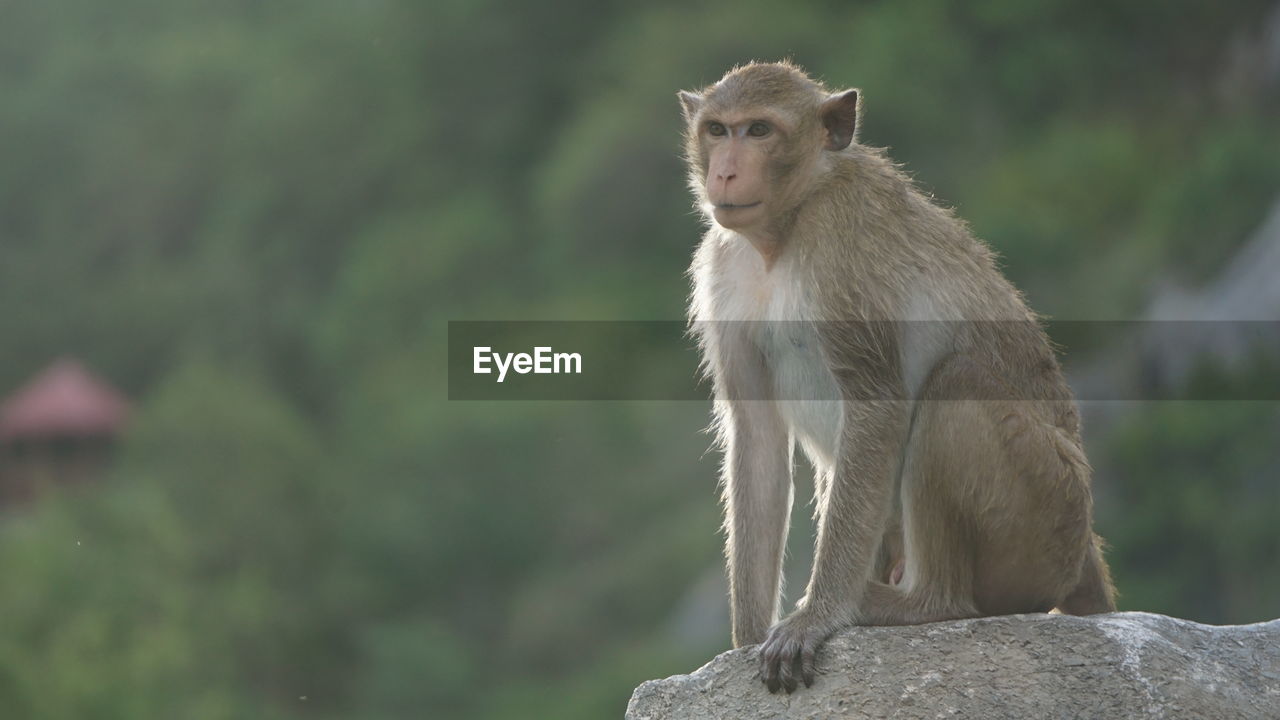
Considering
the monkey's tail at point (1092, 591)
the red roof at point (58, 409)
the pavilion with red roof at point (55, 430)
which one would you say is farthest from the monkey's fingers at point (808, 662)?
the red roof at point (58, 409)

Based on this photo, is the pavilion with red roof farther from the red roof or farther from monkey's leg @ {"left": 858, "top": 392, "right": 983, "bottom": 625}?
monkey's leg @ {"left": 858, "top": 392, "right": 983, "bottom": 625}

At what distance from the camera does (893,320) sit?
6367mm

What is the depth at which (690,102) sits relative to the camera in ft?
22.5

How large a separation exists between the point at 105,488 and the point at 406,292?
53.4ft

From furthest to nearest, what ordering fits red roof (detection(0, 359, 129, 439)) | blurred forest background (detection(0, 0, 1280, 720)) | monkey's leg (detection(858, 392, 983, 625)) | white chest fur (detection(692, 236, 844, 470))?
1. red roof (detection(0, 359, 129, 439))
2. blurred forest background (detection(0, 0, 1280, 720))
3. white chest fur (detection(692, 236, 844, 470))
4. monkey's leg (detection(858, 392, 983, 625))

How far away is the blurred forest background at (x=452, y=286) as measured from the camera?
49219 millimetres

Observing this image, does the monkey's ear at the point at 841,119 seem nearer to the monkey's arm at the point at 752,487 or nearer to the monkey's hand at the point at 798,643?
the monkey's arm at the point at 752,487

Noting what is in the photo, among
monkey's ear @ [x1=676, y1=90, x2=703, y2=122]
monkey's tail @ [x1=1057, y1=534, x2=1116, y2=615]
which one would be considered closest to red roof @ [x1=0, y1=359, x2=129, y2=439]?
monkey's ear @ [x1=676, y1=90, x2=703, y2=122]

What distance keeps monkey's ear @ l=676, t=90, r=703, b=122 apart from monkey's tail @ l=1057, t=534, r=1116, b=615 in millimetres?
2264

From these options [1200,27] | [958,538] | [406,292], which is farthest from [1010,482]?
[406,292]

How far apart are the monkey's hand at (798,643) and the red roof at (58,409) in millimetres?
68980

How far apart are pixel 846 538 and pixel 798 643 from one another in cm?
41

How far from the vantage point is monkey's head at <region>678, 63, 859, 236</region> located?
6301 mm

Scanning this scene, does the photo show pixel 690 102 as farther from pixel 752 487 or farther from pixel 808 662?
pixel 808 662
